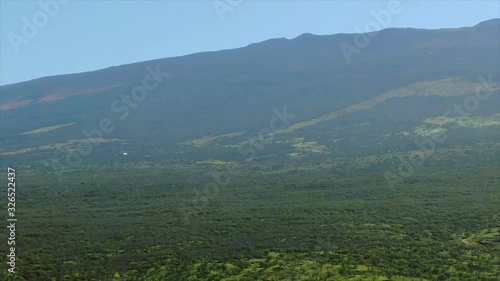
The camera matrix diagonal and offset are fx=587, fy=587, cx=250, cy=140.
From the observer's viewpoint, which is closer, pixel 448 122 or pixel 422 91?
pixel 448 122

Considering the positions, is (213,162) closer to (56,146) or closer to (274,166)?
(274,166)

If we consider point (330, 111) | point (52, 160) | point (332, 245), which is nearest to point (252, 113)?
point (330, 111)

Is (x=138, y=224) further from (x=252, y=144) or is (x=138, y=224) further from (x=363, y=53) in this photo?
(x=363, y=53)

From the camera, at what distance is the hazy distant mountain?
125688mm

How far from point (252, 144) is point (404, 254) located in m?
77.4

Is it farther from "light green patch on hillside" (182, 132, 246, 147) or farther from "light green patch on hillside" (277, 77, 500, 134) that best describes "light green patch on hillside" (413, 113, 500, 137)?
"light green patch on hillside" (182, 132, 246, 147)

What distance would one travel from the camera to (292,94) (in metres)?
151

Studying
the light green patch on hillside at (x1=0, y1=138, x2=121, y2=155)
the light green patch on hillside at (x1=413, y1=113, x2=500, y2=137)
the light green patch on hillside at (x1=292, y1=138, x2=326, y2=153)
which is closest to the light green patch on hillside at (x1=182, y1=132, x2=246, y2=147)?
the light green patch on hillside at (x1=292, y1=138, x2=326, y2=153)

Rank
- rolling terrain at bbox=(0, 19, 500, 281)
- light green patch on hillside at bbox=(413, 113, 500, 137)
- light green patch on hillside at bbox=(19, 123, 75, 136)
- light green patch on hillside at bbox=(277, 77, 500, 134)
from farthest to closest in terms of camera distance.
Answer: light green patch on hillside at bbox=(19, 123, 75, 136), light green patch on hillside at bbox=(277, 77, 500, 134), light green patch on hillside at bbox=(413, 113, 500, 137), rolling terrain at bbox=(0, 19, 500, 281)

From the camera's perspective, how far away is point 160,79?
184 m

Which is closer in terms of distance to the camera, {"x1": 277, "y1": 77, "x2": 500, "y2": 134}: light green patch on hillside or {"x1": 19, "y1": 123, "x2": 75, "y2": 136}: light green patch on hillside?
{"x1": 277, "y1": 77, "x2": 500, "y2": 134}: light green patch on hillside

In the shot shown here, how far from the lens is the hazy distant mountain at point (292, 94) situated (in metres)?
126

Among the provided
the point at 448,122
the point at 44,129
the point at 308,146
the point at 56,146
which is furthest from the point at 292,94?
the point at 44,129

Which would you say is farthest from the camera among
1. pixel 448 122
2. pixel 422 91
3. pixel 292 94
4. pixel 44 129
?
pixel 292 94
